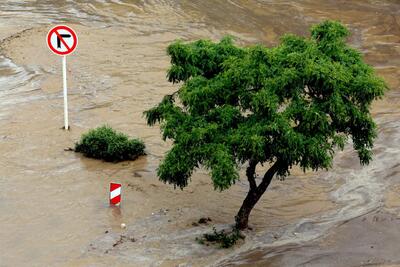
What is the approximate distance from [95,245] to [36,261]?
106 centimetres

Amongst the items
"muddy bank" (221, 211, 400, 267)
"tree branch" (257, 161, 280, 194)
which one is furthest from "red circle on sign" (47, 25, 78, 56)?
"muddy bank" (221, 211, 400, 267)

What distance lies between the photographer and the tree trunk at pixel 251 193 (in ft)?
37.6

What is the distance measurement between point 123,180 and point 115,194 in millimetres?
1278

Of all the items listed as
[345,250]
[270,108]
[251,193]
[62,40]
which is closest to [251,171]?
[251,193]

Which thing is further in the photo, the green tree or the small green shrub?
the small green shrub

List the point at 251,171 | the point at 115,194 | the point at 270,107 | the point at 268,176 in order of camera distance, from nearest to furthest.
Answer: the point at 270,107
the point at 251,171
the point at 268,176
the point at 115,194

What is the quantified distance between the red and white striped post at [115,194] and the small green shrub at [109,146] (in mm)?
1966

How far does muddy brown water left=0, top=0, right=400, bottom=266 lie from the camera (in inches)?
452

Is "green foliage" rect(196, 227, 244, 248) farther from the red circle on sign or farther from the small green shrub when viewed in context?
the red circle on sign

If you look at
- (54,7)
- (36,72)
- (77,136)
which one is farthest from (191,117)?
(54,7)

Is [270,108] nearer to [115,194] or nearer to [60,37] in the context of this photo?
[115,194]

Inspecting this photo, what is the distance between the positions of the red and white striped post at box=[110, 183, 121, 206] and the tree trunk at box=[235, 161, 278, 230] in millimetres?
2348

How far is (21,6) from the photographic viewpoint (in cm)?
2873

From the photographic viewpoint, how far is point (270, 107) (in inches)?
406
